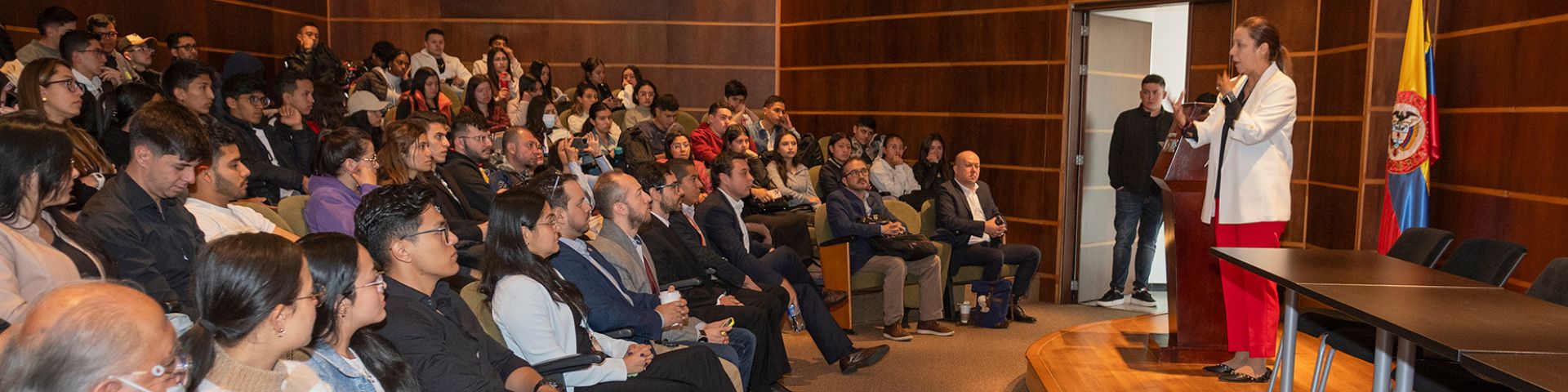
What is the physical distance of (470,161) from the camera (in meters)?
4.64

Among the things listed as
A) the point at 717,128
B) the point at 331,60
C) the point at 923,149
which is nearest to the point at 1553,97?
the point at 923,149

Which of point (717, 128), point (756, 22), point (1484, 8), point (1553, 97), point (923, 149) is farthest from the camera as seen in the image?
point (756, 22)

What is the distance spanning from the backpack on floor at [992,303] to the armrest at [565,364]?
3571mm

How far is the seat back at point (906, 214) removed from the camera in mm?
6083

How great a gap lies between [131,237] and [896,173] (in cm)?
483

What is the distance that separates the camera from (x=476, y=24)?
944 cm

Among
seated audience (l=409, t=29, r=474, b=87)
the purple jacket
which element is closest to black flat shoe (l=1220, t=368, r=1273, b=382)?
the purple jacket

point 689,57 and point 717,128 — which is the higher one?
point 689,57

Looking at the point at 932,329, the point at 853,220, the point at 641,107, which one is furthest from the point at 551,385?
the point at 641,107

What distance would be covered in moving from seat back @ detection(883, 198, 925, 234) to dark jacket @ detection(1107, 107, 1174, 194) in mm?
1372

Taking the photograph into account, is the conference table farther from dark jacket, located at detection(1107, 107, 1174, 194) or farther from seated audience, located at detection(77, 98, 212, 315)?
dark jacket, located at detection(1107, 107, 1174, 194)

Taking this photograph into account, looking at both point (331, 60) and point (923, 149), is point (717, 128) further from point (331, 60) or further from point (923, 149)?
point (331, 60)

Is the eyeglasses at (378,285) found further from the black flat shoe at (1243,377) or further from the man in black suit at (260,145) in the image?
the black flat shoe at (1243,377)

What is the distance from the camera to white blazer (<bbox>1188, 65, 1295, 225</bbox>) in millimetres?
3531
